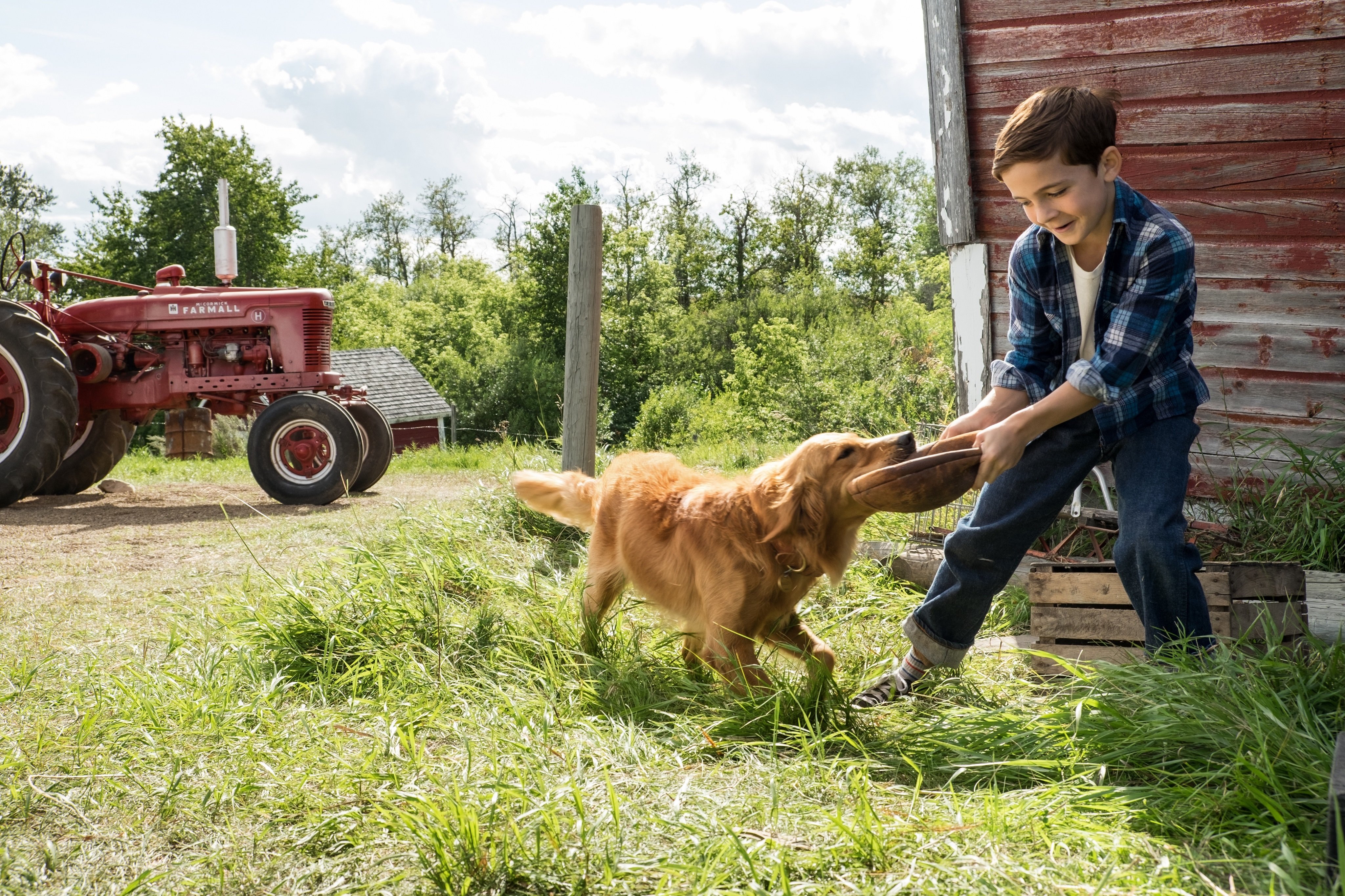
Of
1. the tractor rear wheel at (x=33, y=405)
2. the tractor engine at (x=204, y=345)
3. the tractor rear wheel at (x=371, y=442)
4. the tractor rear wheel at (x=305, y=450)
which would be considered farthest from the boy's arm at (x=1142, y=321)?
the tractor rear wheel at (x=33, y=405)

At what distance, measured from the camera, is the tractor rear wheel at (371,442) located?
26.2 ft

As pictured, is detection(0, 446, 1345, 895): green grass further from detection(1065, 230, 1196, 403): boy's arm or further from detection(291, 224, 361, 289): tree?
detection(291, 224, 361, 289): tree

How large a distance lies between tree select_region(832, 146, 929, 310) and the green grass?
34149mm

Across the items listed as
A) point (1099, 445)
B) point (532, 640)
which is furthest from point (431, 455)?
point (1099, 445)

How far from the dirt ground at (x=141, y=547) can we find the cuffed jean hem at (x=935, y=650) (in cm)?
257

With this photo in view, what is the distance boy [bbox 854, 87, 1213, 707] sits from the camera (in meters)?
2.43

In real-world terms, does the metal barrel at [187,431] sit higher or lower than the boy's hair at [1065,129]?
lower

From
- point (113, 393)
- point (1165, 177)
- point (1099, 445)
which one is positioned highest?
point (1165, 177)

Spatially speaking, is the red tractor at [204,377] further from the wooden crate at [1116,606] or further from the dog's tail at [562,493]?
the wooden crate at [1116,606]

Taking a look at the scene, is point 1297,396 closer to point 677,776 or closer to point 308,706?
point 677,776

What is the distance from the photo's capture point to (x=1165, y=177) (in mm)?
4254

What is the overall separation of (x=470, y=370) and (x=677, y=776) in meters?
31.2

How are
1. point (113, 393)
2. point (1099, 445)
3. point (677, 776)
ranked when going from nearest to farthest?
1. point (677, 776)
2. point (1099, 445)
3. point (113, 393)

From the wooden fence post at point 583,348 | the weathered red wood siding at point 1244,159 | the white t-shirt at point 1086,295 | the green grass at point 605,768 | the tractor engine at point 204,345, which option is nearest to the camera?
the green grass at point 605,768
